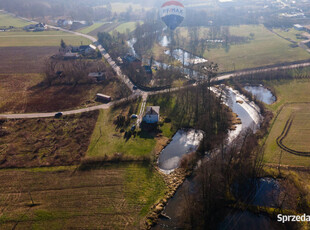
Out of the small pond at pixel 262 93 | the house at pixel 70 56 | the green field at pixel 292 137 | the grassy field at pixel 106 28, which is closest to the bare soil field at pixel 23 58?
the house at pixel 70 56

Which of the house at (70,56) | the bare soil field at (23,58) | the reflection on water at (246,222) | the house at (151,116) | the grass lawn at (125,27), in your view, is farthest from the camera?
the grass lawn at (125,27)

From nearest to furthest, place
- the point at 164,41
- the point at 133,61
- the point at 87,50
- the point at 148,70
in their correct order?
the point at 148,70 < the point at 133,61 < the point at 87,50 < the point at 164,41

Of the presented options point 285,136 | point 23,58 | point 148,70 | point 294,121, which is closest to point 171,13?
point 148,70

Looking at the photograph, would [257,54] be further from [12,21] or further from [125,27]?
[12,21]

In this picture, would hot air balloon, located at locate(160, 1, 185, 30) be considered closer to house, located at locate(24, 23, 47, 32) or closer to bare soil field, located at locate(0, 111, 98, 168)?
house, located at locate(24, 23, 47, 32)

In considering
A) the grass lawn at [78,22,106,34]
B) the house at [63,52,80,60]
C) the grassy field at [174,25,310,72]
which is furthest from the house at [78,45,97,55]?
the grassy field at [174,25,310,72]

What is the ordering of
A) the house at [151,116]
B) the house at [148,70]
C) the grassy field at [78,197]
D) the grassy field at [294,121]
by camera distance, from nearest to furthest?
the grassy field at [78,197] → the grassy field at [294,121] → the house at [151,116] → the house at [148,70]

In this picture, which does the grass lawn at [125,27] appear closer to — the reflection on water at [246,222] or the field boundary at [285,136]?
the field boundary at [285,136]
